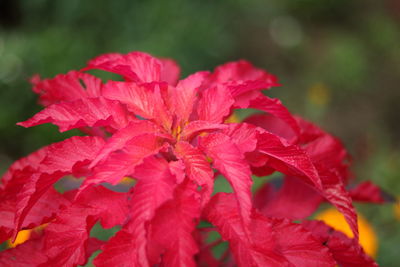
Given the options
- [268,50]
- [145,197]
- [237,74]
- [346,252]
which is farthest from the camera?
[268,50]

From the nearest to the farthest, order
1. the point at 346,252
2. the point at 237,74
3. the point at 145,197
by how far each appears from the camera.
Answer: the point at 145,197
the point at 346,252
the point at 237,74

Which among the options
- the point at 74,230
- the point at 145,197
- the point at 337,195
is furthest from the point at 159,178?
the point at 337,195

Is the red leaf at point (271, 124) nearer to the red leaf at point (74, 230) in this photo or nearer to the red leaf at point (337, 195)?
the red leaf at point (337, 195)

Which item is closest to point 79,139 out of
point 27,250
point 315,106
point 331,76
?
point 27,250

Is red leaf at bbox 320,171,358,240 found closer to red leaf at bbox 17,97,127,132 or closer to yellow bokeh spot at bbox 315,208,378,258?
red leaf at bbox 17,97,127,132

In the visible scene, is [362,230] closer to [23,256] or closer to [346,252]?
[346,252]

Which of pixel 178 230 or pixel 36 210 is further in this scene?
pixel 36 210

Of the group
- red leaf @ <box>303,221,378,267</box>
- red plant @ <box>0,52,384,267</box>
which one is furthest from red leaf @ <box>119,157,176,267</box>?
red leaf @ <box>303,221,378,267</box>
